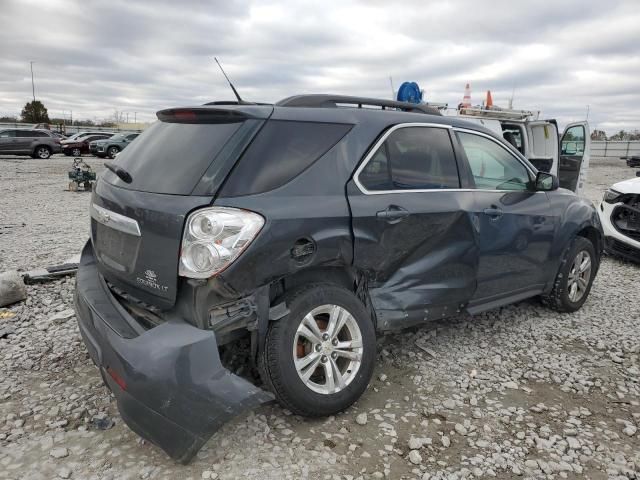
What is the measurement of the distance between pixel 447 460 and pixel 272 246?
1.43m

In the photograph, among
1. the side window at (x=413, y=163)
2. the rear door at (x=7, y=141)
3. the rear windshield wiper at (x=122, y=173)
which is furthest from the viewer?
the rear door at (x=7, y=141)

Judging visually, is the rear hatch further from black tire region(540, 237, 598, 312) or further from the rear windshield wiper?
black tire region(540, 237, 598, 312)

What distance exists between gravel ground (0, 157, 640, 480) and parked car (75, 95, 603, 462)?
0.25 m

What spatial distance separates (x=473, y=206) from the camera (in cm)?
351

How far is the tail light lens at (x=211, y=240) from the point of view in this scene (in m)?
2.37

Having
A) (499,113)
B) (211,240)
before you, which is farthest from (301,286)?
(499,113)

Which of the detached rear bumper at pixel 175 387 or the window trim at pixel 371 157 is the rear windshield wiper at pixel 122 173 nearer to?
the detached rear bumper at pixel 175 387

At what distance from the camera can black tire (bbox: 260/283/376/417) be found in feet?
8.50

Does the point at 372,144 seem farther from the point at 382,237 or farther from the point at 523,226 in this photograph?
the point at 523,226

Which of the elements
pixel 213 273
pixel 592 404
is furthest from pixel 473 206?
pixel 213 273

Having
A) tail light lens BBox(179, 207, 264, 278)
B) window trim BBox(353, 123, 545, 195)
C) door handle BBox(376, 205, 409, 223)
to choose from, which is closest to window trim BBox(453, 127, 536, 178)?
window trim BBox(353, 123, 545, 195)

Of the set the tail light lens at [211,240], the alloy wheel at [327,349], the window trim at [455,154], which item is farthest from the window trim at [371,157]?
the tail light lens at [211,240]

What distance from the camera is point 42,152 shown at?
27297mm

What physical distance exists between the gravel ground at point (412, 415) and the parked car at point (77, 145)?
29.2 meters
